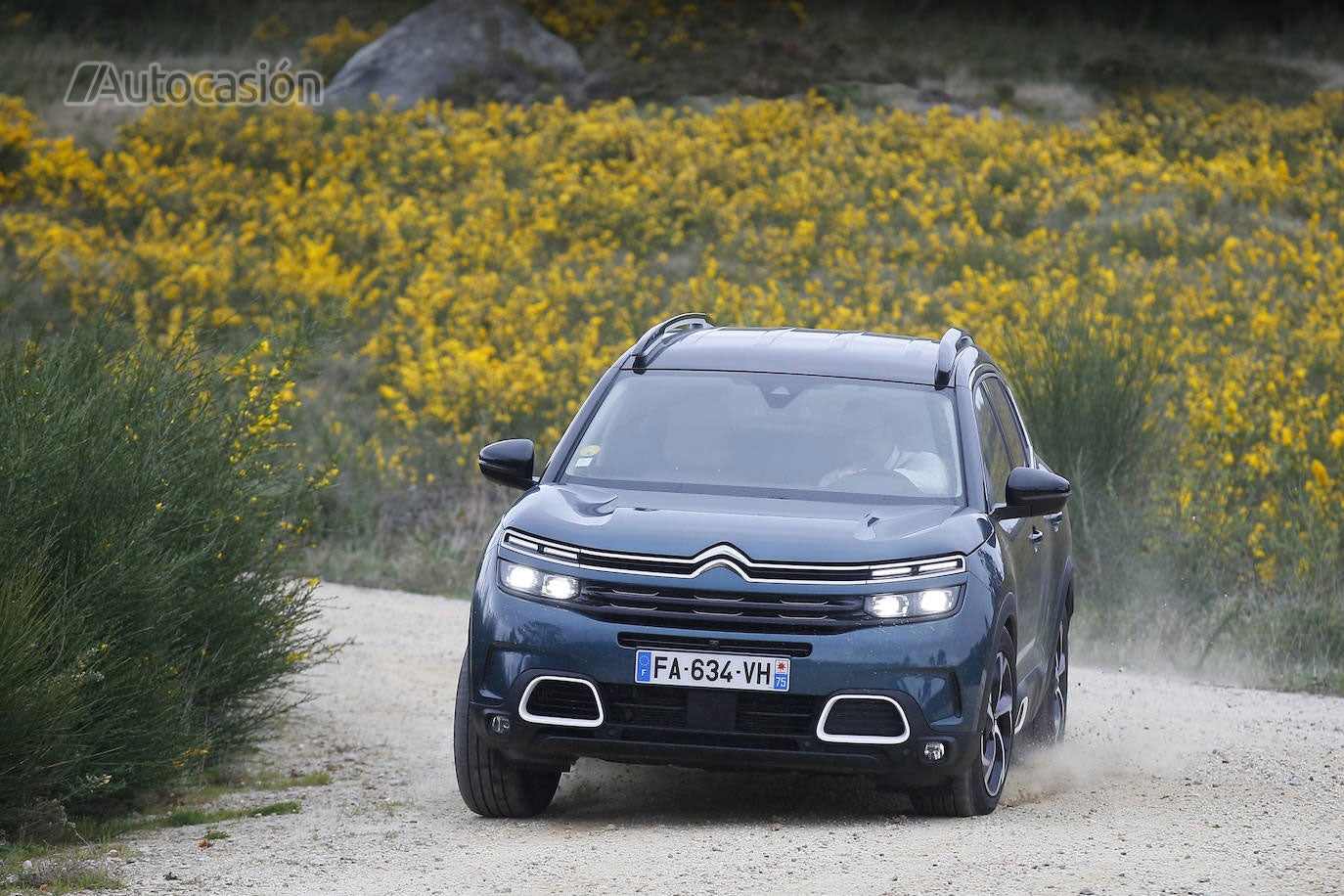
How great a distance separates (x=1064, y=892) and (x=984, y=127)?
2909cm

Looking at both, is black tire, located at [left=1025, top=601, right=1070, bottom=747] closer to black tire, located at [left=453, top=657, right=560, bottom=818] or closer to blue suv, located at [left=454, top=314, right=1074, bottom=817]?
blue suv, located at [left=454, top=314, right=1074, bottom=817]

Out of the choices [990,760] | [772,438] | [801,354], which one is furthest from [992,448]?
[990,760]

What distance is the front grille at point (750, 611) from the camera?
6.07 meters

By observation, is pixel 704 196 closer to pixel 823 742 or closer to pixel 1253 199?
pixel 1253 199

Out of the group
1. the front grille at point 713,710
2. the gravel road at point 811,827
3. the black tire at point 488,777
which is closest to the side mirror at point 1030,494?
the gravel road at point 811,827

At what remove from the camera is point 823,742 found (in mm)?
6109

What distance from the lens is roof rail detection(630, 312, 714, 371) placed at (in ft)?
24.5

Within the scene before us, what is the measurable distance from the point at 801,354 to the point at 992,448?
0.82 m

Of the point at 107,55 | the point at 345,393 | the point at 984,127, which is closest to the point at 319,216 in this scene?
the point at 345,393

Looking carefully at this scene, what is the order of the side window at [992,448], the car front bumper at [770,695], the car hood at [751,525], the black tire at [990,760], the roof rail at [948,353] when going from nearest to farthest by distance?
1. the car front bumper at [770,695]
2. the car hood at [751,525]
3. the black tire at [990,760]
4. the side window at [992,448]
5. the roof rail at [948,353]

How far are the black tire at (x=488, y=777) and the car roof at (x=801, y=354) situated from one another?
1.62 meters

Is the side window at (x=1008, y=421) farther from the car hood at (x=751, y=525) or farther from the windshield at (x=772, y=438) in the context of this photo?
the car hood at (x=751, y=525)

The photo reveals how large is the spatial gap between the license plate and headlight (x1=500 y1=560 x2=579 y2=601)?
33 cm

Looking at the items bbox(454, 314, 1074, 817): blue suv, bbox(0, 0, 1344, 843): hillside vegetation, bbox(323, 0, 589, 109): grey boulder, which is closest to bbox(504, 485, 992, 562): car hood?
bbox(454, 314, 1074, 817): blue suv
